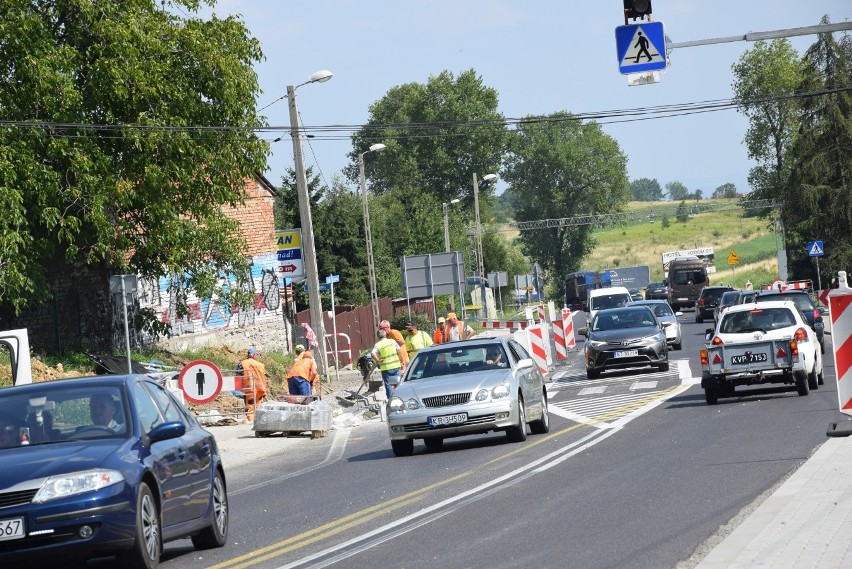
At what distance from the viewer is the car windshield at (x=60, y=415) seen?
33.8 feet

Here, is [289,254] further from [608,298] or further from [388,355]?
[608,298]

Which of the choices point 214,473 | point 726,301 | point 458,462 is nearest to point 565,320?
point 726,301

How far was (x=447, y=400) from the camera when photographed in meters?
19.4

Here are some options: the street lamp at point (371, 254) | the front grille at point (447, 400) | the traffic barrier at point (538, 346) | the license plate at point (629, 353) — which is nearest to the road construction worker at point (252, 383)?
the traffic barrier at point (538, 346)

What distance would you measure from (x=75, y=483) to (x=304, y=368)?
19989mm

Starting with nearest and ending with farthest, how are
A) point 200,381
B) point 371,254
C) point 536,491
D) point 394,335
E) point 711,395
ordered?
point 536,491, point 711,395, point 200,381, point 394,335, point 371,254

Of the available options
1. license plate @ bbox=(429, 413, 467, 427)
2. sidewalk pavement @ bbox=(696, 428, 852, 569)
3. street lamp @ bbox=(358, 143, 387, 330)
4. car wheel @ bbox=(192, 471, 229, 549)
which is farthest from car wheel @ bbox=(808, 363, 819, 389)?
street lamp @ bbox=(358, 143, 387, 330)

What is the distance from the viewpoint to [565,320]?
43.2m

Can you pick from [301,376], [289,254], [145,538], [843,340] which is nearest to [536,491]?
[843,340]

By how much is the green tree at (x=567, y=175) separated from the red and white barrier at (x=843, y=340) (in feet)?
380

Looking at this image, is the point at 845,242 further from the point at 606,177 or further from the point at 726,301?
the point at 606,177

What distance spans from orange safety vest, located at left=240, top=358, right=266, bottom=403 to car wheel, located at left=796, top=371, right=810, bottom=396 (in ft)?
38.3

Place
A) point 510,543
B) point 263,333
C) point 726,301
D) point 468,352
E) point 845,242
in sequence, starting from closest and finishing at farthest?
point 510,543 → point 468,352 → point 726,301 → point 263,333 → point 845,242

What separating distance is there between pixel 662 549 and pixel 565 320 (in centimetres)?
3382
